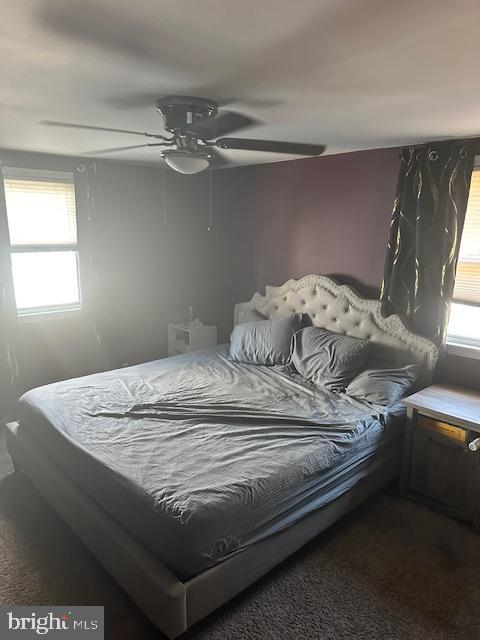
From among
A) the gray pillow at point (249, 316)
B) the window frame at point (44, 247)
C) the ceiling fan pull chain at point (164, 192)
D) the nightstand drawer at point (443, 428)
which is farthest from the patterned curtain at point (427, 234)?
the window frame at point (44, 247)

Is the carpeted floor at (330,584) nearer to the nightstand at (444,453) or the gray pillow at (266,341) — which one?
the nightstand at (444,453)

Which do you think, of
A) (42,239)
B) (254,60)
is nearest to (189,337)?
(42,239)

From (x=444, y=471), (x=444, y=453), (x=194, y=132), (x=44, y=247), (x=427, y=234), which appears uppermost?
(x=194, y=132)

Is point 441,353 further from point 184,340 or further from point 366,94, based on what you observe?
point 184,340

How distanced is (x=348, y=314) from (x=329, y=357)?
0.48m

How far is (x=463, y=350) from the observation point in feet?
10.3

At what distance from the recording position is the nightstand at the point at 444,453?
2574 mm

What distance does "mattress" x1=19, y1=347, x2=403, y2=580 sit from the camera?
190 cm

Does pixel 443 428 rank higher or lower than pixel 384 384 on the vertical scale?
lower

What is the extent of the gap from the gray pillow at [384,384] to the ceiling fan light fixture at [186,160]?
5.79ft

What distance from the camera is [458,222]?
3.00m

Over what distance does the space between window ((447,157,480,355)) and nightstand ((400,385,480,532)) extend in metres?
0.47

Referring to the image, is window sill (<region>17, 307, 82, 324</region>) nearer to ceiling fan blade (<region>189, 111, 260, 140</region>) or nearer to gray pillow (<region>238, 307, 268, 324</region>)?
gray pillow (<region>238, 307, 268, 324</region>)

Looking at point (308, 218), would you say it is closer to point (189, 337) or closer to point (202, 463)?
point (189, 337)
